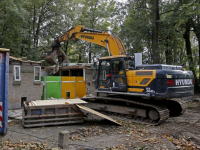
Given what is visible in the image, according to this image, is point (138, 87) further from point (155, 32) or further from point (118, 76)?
point (155, 32)

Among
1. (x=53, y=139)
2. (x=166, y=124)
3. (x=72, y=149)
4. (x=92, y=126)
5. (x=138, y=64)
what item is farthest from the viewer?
(x=138, y=64)

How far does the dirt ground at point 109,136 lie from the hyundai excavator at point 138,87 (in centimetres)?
76

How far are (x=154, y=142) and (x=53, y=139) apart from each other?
3037mm

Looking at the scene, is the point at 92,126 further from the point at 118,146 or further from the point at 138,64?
the point at 138,64

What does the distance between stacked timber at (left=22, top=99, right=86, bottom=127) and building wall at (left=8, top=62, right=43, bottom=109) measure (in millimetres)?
3682

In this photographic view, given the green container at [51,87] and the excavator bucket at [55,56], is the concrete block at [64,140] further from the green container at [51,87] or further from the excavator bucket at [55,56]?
the excavator bucket at [55,56]

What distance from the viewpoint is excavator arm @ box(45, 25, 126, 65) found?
980 centimetres

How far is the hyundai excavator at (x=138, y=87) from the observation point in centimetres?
754

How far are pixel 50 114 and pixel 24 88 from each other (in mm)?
4604

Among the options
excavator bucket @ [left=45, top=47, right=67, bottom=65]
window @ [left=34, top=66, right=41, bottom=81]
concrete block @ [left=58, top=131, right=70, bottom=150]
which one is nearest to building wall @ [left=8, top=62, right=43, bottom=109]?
window @ [left=34, top=66, right=41, bottom=81]

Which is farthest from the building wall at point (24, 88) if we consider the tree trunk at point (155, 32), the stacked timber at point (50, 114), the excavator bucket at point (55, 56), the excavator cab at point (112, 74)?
the tree trunk at point (155, 32)

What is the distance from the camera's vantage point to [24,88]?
11.2m

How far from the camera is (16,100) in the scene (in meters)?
10.8

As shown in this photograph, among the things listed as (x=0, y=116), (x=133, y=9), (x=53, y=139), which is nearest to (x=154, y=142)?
(x=53, y=139)
